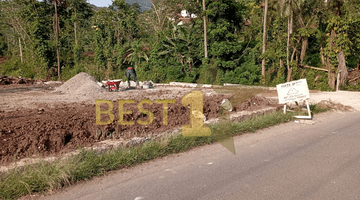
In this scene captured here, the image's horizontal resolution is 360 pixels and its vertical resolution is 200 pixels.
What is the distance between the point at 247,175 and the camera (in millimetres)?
4273

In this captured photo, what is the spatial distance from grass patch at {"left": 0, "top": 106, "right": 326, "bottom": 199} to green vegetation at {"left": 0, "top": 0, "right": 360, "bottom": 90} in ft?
37.5

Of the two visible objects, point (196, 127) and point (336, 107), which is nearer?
point (196, 127)

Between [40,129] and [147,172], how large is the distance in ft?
7.82

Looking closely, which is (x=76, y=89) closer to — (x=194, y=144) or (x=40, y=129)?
(x=40, y=129)

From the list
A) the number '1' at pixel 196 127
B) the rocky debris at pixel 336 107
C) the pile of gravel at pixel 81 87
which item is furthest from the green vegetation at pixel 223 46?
the number '1' at pixel 196 127

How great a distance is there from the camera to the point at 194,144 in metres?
5.71

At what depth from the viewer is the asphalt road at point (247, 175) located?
145 inches

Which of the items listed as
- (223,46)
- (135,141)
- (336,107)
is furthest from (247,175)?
(223,46)

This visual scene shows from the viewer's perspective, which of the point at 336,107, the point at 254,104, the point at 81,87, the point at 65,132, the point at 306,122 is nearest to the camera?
the point at 65,132

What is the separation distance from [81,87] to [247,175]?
12177 mm

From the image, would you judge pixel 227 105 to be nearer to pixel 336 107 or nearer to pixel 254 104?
pixel 254 104

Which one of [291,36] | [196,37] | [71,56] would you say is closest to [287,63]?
[291,36]

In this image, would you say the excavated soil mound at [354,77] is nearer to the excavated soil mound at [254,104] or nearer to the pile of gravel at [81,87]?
the excavated soil mound at [254,104]

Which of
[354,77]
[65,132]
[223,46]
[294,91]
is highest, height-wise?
[223,46]
